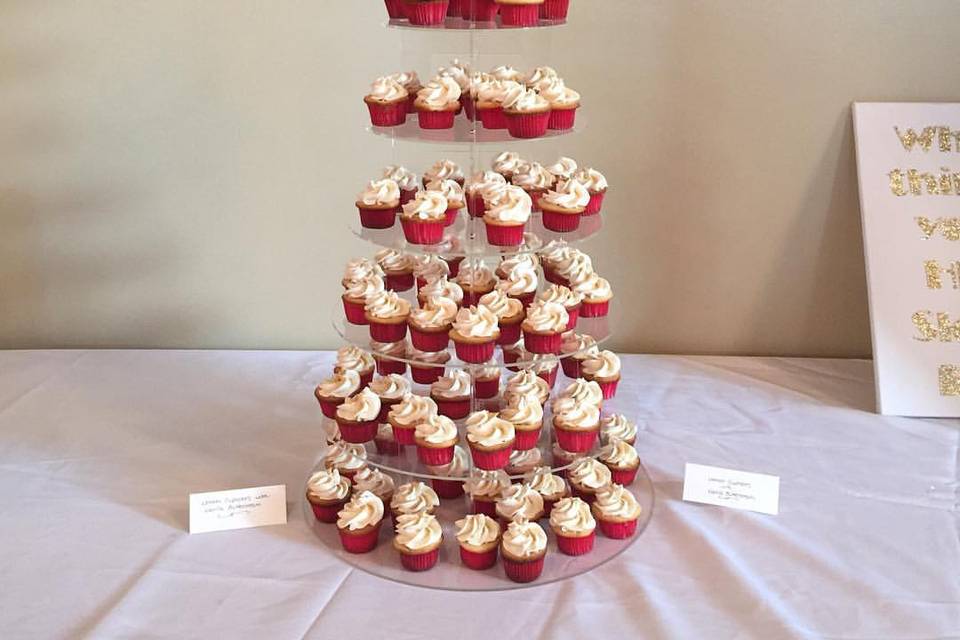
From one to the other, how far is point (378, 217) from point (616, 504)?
2.36ft

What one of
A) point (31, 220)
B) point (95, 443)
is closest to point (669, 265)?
point (95, 443)

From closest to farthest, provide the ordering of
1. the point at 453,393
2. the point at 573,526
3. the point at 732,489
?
→ 1. the point at 573,526
2. the point at 453,393
3. the point at 732,489

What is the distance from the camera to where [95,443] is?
232 centimetres

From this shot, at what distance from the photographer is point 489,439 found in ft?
5.90

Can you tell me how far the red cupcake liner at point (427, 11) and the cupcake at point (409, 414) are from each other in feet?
Answer: 2.27

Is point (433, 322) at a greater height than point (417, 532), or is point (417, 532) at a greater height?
point (433, 322)

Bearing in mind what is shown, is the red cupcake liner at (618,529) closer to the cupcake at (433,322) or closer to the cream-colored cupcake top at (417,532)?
the cream-colored cupcake top at (417,532)

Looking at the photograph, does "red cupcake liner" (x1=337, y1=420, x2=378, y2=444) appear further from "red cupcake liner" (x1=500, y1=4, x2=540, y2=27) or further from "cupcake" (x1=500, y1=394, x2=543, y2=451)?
"red cupcake liner" (x1=500, y1=4, x2=540, y2=27)

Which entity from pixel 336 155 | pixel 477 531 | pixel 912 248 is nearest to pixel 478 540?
pixel 477 531

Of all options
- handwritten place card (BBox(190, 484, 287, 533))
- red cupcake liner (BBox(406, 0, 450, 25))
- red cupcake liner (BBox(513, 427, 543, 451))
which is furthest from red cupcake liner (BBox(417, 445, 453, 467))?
red cupcake liner (BBox(406, 0, 450, 25))

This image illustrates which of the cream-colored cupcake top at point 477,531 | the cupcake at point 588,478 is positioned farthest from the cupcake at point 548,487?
the cream-colored cupcake top at point 477,531

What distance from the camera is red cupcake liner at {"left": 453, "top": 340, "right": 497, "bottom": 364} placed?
1.80 meters

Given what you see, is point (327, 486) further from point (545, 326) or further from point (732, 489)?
point (732, 489)

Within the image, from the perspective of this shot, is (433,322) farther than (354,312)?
No
